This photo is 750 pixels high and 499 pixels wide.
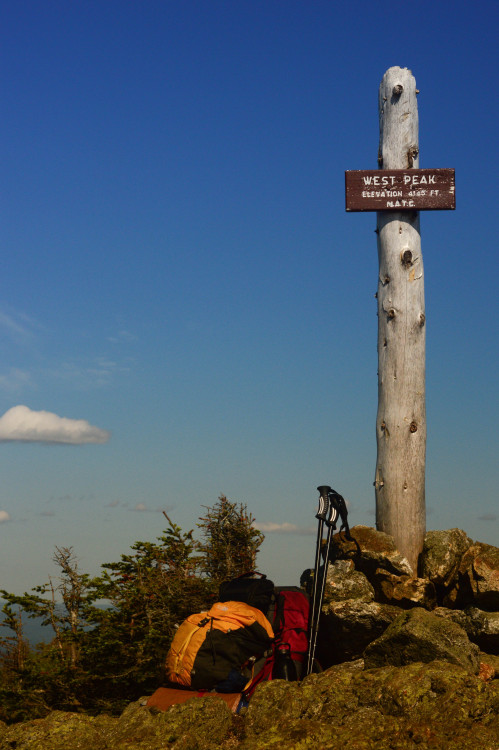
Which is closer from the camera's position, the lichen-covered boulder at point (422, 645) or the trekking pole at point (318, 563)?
the lichen-covered boulder at point (422, 645)

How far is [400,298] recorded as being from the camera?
10094mm

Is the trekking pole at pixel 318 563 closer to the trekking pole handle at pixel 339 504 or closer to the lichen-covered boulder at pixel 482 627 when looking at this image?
the trekking pole handle at pixel 339 504

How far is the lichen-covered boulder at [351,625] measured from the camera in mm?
7828

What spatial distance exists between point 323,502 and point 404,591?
182 centimetres

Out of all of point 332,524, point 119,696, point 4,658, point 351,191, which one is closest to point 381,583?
point 332,524

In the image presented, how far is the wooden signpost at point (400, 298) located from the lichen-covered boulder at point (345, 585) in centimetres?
110

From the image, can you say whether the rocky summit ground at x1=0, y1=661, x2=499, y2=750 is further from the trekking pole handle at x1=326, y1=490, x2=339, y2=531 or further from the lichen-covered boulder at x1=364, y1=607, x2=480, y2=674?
the trekking pole handle at x1=326, y1=490, x2=339, y2=531

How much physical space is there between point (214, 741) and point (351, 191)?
7.88 m

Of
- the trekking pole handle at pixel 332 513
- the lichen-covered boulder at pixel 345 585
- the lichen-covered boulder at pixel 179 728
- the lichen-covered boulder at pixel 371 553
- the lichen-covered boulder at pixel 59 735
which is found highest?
the trekking pole handle at pixel 332 513

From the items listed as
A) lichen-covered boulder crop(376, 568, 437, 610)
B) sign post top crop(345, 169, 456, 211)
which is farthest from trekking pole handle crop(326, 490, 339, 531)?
sign post top crop(345, 169, 456, 211)

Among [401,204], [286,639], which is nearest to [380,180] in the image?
[401,204]

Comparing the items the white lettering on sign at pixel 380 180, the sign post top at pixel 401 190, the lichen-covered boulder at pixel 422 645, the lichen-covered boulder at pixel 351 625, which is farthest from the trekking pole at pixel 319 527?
the white lettering on sign at pixel 380 180

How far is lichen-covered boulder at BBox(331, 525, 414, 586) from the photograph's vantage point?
892 centimetres

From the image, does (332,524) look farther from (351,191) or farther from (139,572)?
(351,191)
